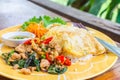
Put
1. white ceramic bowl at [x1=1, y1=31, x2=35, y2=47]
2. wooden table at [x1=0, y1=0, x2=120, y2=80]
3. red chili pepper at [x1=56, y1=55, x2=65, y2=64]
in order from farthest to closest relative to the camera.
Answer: wooden table at [x1=0, y1=0, x2=120, y2=80] < white ceramic bowl at [x1=1, y1=31, x2=35, y2=47] < red chili pepper at [x1=56, y1=55, x2=65, y2=64]

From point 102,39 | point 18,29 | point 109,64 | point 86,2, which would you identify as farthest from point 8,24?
point 86,2

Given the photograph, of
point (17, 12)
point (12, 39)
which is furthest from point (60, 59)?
point (17, 12)

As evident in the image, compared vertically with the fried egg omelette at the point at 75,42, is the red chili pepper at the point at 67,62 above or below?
below

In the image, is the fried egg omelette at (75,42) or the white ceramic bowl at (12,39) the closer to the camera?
the fried egg omelette at (75,42)

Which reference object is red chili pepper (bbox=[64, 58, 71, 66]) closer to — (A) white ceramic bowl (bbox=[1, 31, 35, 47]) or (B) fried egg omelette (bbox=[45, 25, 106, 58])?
(B) fried egg omelette (bbox=[45, 25, 106, 58])

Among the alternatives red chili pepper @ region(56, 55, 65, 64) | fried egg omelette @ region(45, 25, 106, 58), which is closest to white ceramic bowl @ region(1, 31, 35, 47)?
fried egg omelette @ region(45, 25, 106, 58)

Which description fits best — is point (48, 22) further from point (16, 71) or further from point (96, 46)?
point (16, 71)

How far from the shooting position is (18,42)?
3.63ft

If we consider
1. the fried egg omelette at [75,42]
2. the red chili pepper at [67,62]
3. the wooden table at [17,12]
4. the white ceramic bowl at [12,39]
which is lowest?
the wooden table at [17,12]

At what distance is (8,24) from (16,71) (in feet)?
2.11

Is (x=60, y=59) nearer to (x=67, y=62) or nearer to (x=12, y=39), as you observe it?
(x=67, y=62)

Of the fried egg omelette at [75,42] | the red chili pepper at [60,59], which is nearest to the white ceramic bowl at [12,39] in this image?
the fried egg omelette at [75,42]

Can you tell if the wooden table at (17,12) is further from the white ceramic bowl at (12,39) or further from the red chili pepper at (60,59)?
the red chili pepper at (60,59)

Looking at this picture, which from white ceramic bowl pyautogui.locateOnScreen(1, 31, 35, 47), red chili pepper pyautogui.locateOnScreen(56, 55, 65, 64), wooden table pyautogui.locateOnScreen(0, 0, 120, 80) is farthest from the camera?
wooden table pyautogui.locateOnScreen(0, 0, 120, 80)
